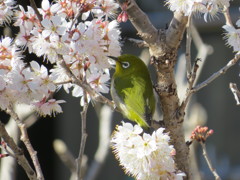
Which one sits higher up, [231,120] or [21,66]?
[21,66]

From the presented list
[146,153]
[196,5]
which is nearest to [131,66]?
[196,5]

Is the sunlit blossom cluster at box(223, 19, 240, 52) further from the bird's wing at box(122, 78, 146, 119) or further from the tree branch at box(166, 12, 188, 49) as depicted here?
the bird's wing at box(122, 78, 146, 119)

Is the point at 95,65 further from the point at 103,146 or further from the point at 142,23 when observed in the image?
the point at 103,146

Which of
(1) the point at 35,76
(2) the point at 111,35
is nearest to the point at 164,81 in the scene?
(2) the point at 111,35

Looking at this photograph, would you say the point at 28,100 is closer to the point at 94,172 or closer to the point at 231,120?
the point at 94,172

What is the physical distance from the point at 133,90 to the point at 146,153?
0.88m

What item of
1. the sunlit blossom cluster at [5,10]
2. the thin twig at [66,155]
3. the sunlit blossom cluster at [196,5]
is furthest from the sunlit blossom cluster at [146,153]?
the thin twig at [66,155]

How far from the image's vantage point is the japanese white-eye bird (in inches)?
104

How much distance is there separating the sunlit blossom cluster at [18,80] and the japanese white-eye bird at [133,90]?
24.2 inches

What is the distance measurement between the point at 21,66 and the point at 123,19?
380 mm

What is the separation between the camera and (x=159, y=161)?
190 cm

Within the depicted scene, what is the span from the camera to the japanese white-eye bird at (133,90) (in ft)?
8.64

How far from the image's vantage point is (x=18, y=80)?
6.43ft

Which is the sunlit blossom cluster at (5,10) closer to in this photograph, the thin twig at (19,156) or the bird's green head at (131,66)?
the thin twig at (19,156)
